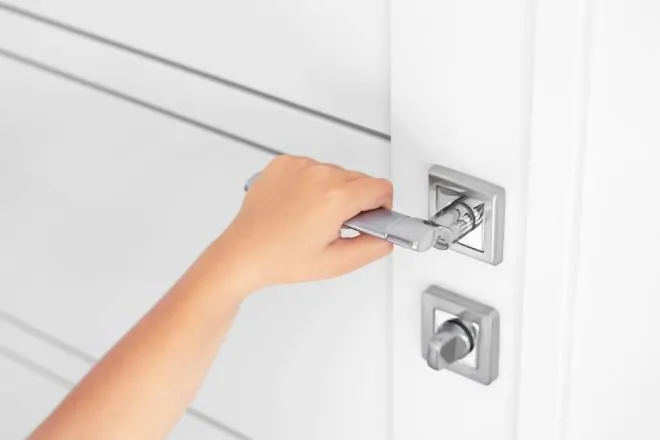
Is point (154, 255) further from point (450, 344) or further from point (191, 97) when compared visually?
point (450, 344)

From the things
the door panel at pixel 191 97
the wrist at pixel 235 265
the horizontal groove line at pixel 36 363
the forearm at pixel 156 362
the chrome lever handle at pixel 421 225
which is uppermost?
the door panel at pixel 191 97

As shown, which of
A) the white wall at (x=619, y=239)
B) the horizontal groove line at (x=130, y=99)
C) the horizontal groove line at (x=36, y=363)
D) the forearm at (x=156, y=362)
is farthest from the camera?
the horizontal groove line at (x=36, y=363)

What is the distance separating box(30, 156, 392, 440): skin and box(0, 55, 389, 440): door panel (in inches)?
4.6

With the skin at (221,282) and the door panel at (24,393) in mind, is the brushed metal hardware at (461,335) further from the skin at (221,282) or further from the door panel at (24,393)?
the door panel at (24,393)

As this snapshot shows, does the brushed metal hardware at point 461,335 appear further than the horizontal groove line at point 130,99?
No

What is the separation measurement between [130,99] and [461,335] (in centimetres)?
34

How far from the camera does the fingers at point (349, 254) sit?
78 cm

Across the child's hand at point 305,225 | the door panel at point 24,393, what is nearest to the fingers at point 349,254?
the child's hand at point 305,225

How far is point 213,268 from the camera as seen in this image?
792 mm

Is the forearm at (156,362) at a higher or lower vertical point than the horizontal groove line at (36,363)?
lower

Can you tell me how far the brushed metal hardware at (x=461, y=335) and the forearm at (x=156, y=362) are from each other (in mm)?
134

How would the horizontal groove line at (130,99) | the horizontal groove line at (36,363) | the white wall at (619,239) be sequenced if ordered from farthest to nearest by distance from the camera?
the horizontal groove line at (36,363) → the horizontal groove line at (130,99) → the white wall at (619,239)

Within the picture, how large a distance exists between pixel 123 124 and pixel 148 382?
28cm

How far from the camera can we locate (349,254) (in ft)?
2.57
